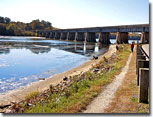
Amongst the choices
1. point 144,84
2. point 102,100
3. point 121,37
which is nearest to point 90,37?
point 121,37

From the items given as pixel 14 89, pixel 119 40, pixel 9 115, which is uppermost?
pixel 119 40

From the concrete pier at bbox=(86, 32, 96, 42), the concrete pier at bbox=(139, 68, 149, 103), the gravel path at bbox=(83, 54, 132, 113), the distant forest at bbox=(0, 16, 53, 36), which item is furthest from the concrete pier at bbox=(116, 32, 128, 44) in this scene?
the concrete pier at bbox=(139, 68, 149, 103)

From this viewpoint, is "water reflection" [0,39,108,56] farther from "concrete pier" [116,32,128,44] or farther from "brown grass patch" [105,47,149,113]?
"brown grass patch" [105,47,149,113]

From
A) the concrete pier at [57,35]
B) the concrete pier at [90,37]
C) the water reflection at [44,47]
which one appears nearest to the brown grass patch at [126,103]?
the water reflection at [44,47]

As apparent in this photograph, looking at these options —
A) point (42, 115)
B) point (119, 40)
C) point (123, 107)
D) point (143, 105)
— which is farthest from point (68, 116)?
point (119, 40)

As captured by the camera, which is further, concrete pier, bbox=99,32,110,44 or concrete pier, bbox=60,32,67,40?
concrete pier, bbox=60,32,67,40

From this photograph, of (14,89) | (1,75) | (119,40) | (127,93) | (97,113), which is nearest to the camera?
(97,113)

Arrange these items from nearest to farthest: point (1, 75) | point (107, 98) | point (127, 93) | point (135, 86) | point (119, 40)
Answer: point (107, 98) < point (127, 93) < point (135, 86) < point (1, 75) < point (119, 40)

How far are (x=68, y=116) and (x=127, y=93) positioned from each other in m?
3.66

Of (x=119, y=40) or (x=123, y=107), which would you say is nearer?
(x=123, y=107)

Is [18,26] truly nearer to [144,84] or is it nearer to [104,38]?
[104,38]

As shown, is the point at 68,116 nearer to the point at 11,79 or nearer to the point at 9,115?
the point at 9,115

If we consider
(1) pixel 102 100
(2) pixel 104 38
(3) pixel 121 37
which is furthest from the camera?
(2) pixel 104 38

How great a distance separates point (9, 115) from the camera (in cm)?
661
